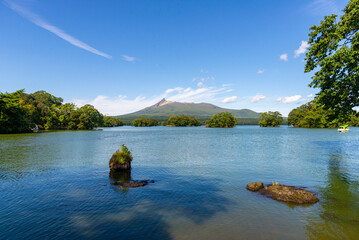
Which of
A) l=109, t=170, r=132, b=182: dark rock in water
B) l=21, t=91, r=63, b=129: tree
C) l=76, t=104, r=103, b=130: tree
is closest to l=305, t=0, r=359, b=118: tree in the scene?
l=109, t=170, r=132, b=182: dark rock in water

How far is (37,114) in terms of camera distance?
12438 cm

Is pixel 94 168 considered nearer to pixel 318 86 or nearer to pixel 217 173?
pixel 217 173

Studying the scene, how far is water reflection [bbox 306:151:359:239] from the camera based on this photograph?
10.2 m

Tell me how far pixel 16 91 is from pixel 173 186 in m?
122

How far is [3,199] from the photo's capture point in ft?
48.0

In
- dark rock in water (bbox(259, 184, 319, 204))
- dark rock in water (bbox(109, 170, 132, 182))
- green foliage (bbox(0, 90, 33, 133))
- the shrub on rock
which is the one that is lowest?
dark rock in water (bbox(109, 170, 132, 182))

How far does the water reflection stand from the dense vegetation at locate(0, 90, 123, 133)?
105m

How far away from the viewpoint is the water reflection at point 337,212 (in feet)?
33.3

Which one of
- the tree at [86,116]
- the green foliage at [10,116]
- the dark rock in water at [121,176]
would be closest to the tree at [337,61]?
the dark rock in water at [121,176]

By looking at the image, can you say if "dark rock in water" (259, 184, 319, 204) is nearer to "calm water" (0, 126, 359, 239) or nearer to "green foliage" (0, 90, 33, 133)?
"calm water" (0, 126, 359, 239)

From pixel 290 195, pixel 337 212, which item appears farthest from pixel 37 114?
pixel 337 212

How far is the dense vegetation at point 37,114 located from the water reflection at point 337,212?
104917mm

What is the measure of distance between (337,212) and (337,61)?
1482 centimetres

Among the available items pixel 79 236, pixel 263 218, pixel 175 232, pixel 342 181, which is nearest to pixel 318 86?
pixel 342 181
